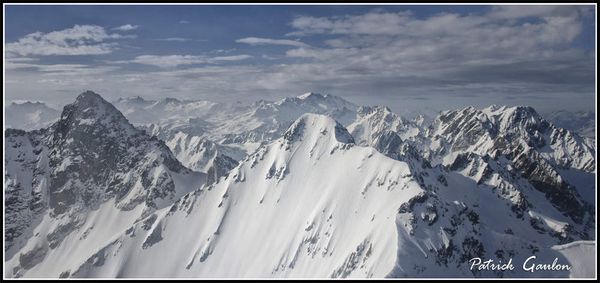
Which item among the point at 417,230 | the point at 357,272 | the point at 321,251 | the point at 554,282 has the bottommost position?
the point at 321,251

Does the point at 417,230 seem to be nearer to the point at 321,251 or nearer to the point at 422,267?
the point at 422,267

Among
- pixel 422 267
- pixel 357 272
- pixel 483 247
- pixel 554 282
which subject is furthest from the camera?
pixel 483 247

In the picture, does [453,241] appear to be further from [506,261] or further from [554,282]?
[554,282]

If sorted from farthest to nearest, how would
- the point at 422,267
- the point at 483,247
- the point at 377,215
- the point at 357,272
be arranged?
the point at 377,215 < the point at 483,247 < the point at 357,272 < the point at 422,267

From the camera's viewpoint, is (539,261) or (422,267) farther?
(539,261)

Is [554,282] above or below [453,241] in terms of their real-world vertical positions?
above

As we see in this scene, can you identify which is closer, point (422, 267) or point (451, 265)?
point (422, 267)

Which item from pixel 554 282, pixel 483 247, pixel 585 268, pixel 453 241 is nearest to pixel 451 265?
pixel 453 241

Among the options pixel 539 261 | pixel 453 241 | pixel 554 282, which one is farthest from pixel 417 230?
pixel 554 282

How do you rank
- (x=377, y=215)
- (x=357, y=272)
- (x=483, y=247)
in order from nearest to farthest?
(x=357, y=272)
(x=483, y=247)
(x=377, y=215)
